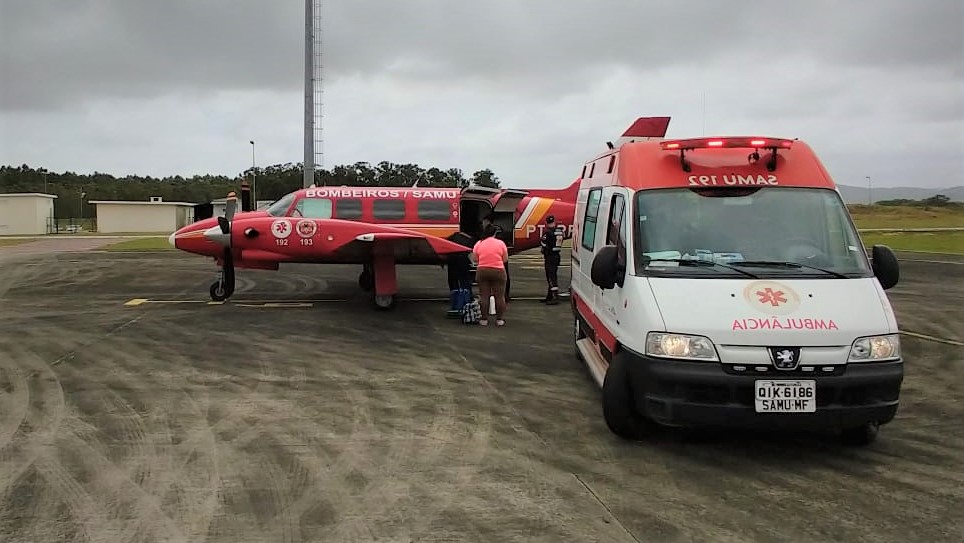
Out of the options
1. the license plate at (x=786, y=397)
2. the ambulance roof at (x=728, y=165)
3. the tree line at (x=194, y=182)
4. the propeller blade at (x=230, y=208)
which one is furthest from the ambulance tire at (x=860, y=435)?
the tree line at (x=194, y=182)

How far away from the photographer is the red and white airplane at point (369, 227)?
13406 mm

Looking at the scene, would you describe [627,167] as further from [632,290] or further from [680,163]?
[632,290]

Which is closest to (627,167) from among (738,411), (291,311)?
(738,411)

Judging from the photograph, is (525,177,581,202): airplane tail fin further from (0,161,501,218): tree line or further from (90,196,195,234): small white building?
(90,196,195,234): small white building

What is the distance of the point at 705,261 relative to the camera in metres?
5.77

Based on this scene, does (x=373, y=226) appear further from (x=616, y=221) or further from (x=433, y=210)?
(x=616, y=221)

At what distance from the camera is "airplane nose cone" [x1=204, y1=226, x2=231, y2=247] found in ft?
44.0

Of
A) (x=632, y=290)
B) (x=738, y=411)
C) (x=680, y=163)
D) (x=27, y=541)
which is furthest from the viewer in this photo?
(x=680, y=163)

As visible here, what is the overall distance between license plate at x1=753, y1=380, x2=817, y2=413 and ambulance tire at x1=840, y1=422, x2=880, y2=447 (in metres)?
1.01

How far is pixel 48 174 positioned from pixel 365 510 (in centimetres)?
11867

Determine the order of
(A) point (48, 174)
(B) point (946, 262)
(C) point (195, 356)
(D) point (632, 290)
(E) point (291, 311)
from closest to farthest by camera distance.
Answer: (D) point (632, 290)
(C) point (195, 356)
(E) point (291, 311)
(B) point (946, 262)
(A) point (48, 174)

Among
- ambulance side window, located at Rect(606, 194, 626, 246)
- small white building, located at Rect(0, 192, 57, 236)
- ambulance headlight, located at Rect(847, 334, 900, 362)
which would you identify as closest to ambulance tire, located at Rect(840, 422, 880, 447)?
ambulance headlight, located at Rect(847, 334, 900, 362)

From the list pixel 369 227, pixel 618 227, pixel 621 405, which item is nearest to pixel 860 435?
pixel 621 405

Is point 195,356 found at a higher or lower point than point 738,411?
lower
